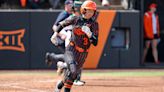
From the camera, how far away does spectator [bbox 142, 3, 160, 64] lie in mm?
16000

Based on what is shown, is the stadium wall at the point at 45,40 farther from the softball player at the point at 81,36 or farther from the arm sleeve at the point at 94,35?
the arm sleeve at the point at 94,35

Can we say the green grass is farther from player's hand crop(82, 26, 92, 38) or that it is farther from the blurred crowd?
player's hand crop(82, 26, 92, 38)

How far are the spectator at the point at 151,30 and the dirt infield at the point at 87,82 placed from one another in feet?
10.1

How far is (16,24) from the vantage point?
1472cm

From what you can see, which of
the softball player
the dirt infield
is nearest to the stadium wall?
the dirt infield

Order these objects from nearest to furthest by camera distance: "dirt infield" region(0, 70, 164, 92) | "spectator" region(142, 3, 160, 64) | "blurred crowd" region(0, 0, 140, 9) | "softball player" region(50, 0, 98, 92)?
"softball player" region(50, 0, 98, 92)
"dirt infield" region(0, 70, 164, 92)
"blurred crowd" region(0, 0, 140, 9)
"spectator" region(142, 3, 160, 64)

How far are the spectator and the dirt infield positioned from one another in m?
3.07

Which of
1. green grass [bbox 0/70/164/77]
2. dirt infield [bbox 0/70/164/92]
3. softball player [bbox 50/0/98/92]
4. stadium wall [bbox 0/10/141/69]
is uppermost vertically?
softball player [bbox 50/0/98/92]

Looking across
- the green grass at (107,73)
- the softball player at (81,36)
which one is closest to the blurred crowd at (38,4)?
the green grass at (107,73)

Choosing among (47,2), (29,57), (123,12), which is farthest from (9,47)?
(123,12)

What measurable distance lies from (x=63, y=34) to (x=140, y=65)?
4691 mm

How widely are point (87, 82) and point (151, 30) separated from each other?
15.3ft

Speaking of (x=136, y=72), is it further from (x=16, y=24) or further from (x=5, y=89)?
(x=5, y=89)

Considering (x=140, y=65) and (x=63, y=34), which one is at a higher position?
(x=63, y=34)
